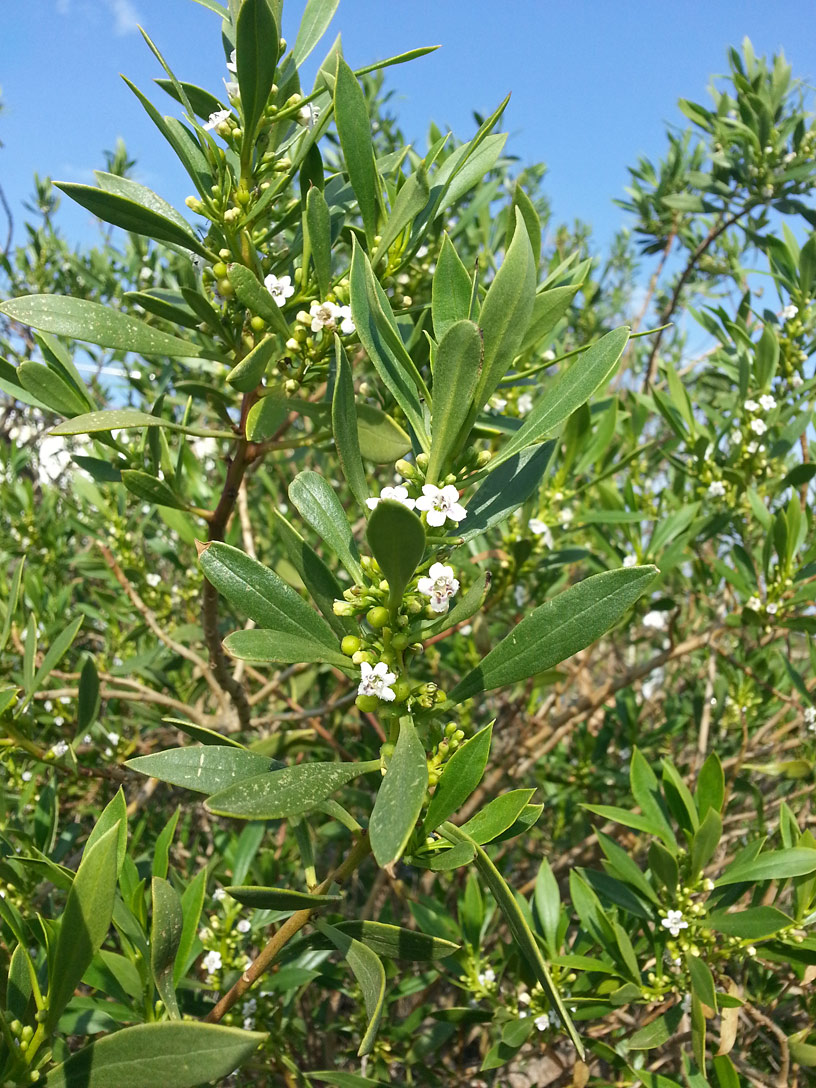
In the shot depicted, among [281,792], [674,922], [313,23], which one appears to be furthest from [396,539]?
[674,922]

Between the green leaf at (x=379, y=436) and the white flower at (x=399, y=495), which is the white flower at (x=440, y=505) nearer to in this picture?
the white flower at (x=399, y=495)

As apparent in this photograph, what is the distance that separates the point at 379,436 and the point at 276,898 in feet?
1.90

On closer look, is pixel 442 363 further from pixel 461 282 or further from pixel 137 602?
A: pixel 137 602

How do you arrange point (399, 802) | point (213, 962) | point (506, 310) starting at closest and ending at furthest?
point (399, 802) < point (506, 310) < point (213, 962)

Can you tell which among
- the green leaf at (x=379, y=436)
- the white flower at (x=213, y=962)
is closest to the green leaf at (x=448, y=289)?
the green leaf at (x=379, y=436)

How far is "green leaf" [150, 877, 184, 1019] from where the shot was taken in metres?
0.86

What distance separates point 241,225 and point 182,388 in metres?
0.31

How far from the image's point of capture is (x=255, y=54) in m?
0.89

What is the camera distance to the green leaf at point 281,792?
66 cm

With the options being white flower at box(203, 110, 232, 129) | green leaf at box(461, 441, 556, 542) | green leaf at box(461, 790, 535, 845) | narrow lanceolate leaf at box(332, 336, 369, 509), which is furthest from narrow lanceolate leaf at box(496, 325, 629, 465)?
white flower at box(203, 110, 232, 129)

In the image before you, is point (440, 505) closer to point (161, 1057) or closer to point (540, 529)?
point (161, 1057)

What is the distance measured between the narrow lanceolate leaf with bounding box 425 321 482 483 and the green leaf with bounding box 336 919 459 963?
54cm

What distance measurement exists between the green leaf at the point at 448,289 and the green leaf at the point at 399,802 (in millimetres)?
456

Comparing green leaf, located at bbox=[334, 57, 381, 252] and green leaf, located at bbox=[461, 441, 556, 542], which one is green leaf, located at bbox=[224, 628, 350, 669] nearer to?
green leaf, located at bbox=[461, 441, 556, 542]
